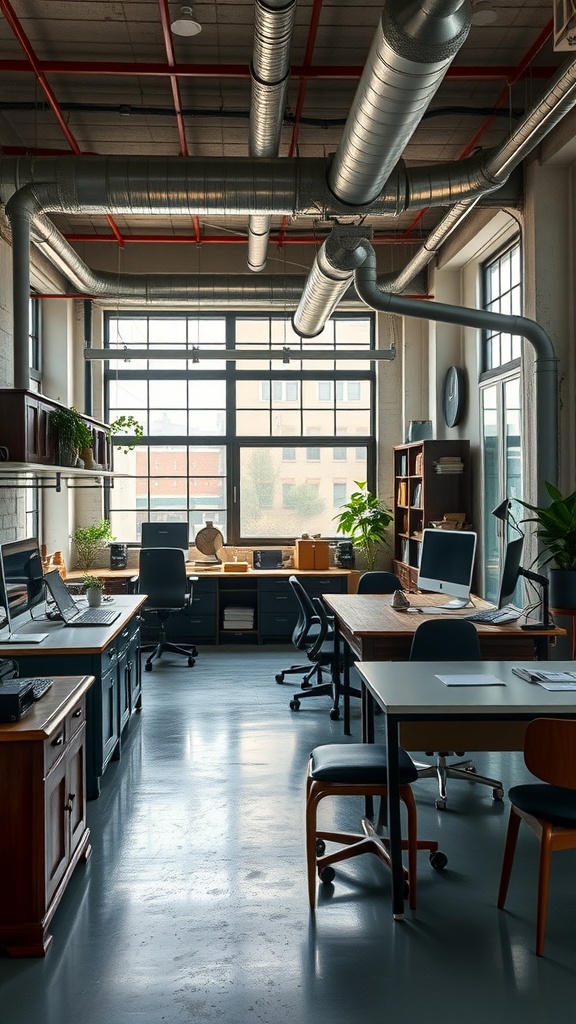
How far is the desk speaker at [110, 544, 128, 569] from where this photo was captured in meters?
9.83

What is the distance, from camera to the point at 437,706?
3352 millimetres

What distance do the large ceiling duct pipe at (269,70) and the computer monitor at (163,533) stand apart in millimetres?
4554

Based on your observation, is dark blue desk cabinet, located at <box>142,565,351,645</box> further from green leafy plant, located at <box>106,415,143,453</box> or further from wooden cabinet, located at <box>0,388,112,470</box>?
wooden cabinet, located at <box>0,388,112,470</box>

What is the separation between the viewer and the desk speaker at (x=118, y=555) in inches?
387

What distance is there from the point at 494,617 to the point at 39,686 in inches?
115

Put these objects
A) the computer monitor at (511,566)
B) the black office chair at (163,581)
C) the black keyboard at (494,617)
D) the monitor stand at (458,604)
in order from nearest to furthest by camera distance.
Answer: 1. the computer monitor at (511,566)
2. the black keyboard at (494,617)
3. the monitor stand at (458,604)
4. the black office chair at (163,581)

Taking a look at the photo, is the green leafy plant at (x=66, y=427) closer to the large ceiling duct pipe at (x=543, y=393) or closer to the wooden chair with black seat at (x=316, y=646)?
the wooden chair with black seat at (x=316, y=646)

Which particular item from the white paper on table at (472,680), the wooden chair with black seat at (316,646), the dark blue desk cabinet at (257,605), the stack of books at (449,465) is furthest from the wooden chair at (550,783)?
the dark blue desk cabinet at (257,605)

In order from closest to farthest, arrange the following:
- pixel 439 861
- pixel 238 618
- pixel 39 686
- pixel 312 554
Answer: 1. pixel 39 686
2. pixel 439 861
3. pixel 238 618
4. pixel 312 554

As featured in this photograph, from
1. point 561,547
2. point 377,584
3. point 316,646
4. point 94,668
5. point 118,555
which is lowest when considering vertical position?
point 316,646

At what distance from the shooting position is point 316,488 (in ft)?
34.2

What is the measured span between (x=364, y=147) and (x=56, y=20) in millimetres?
2121

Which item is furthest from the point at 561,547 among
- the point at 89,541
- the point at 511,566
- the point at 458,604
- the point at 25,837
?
the point at 89,541

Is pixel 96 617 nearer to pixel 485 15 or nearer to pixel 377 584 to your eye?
pixel 377 584
